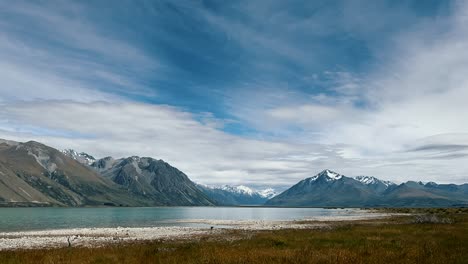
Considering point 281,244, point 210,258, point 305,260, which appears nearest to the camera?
point 305,260

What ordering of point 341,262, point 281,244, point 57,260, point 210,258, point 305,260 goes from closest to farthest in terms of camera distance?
point 341,262 → point 305,260 → point 210,258 → point 57,260 → point 281,244

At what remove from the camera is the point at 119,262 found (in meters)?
23.3

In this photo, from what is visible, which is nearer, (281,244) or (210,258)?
(210,258)

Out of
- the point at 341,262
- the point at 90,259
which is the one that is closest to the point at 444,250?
the point at 341,262

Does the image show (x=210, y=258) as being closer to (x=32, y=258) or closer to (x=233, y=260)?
(x=233, y=260)

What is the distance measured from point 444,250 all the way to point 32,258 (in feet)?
87.2

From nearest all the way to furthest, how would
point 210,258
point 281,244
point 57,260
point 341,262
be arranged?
point 341,262 < point 210,258 < point 57,260 < point 281,244

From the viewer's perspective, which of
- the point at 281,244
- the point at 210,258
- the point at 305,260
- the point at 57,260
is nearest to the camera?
the point at 305,260

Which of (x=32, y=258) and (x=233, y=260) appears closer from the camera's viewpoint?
(x=233, y=260)

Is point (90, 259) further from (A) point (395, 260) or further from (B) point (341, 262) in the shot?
(A) point (395, 260)

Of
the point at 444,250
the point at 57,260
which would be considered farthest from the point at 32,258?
the point at 444,250

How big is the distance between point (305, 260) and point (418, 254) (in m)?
7.29

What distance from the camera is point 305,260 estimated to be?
20578 millimetres

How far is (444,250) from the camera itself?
2466 centimetres
